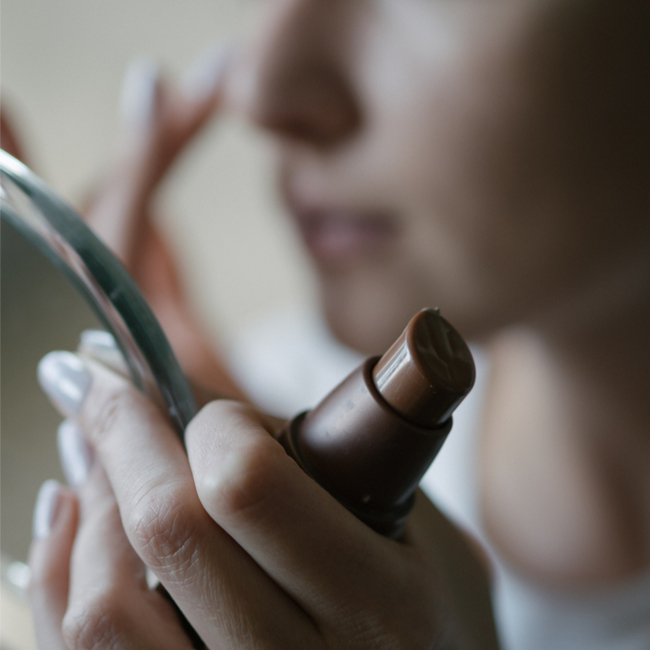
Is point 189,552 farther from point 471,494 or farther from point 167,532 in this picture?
point 471,494

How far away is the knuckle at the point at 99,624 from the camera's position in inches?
5.0

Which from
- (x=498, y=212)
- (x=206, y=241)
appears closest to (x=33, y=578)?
(x=498, y=212)

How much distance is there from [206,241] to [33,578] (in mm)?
581

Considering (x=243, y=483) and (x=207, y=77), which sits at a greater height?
(x=207, y=77)

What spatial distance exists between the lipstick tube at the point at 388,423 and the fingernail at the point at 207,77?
35 centimetres

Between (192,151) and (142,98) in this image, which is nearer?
(142,98)

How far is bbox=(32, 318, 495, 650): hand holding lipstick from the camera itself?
0.11 metres

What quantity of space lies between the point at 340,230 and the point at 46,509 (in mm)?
182

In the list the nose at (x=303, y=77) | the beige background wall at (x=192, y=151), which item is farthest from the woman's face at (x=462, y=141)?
the beige background wall at (x=192, y=151)

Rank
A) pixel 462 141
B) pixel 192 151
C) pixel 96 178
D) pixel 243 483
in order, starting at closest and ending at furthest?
pixel 243 483 < pixel 462 141 < pixel 96 178 < pixel 192 151

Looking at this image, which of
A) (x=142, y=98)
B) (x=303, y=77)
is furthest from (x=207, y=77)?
(x=303, y=77)

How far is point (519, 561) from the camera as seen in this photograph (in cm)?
39

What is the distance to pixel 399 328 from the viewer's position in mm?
283

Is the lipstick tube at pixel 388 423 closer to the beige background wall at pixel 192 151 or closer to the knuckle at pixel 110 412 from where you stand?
the knuckle at pixel 110 412
